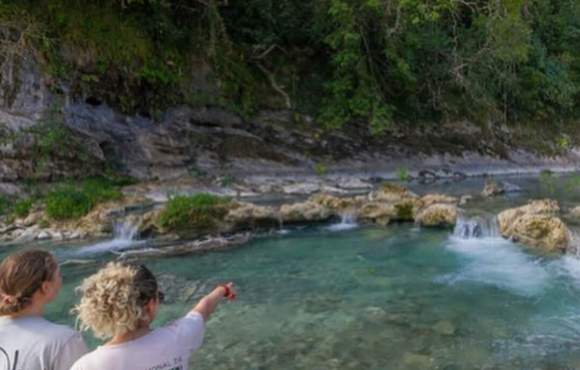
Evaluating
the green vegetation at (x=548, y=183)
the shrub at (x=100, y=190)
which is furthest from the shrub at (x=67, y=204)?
the green vegetation at (x=548, y=183)

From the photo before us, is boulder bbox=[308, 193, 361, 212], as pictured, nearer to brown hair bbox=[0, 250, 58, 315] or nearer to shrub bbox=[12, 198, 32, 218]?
shrub bbox=[12, 198, 32, 218]

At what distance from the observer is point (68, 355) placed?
1886 millimetres

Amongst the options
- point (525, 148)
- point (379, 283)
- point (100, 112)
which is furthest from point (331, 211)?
point (525, 148)

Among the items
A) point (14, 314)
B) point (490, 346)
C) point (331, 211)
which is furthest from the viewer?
point (331, 211)

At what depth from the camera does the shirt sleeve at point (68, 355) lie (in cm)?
188

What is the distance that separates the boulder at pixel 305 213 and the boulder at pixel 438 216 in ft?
5.75

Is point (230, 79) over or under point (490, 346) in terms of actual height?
over

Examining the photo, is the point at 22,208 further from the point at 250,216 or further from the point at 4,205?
the point at 250,216

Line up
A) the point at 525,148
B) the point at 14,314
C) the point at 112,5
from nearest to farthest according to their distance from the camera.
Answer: the point at 14,314, the point at 112,5, the point at 525,148

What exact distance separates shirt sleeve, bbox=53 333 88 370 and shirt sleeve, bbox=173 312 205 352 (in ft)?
1.15

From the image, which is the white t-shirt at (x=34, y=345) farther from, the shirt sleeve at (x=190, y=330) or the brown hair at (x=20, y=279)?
the shirt sleeve at (x=190, y=330)

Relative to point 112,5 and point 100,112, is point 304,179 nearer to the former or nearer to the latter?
point 100,112

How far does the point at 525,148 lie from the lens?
19922 millimetres

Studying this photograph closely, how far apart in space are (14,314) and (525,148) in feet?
67.6
